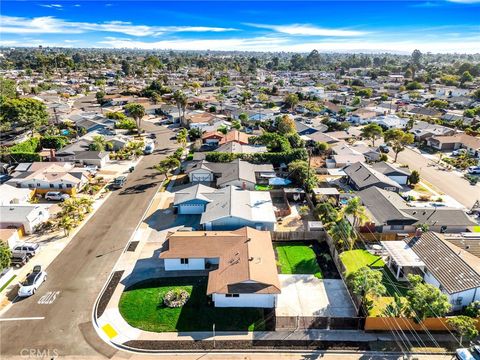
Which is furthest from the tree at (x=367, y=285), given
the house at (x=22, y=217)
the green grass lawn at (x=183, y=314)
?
the house at (x=22, y=217)

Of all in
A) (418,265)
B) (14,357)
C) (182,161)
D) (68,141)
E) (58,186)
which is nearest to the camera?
(14,357)

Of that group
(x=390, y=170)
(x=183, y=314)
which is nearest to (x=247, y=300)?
(x=183, y=314)

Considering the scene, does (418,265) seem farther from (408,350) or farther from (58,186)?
(58,186)

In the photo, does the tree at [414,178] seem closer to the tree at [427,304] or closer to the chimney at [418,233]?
the chimney at [418,233]

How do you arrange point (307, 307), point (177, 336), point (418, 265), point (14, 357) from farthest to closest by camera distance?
1. point (418, 265)
2. point (307, 307)
3. point (177, 336)
4. point (14, 357)

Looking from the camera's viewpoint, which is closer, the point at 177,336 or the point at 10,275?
the point at 177,336

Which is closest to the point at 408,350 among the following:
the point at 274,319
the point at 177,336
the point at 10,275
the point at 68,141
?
the point at 274,319

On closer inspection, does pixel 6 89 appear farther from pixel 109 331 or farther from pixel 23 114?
pixel 109 331
